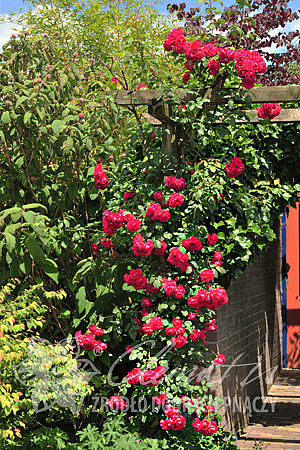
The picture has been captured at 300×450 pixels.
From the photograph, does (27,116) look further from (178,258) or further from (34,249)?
(178,258)

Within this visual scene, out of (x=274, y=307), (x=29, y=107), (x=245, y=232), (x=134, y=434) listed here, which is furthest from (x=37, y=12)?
(x=134, y=434)

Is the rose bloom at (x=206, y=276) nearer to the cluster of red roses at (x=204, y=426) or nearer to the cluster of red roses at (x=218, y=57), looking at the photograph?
the cluster of red roses at (x=204, y=426)

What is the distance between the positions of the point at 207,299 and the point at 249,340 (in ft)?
8.86

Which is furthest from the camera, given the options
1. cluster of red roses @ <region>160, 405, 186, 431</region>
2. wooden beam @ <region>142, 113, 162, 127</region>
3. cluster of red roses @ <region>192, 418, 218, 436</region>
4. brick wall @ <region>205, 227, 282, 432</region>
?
brick wall @ <region>205, 227, 282, 432</region>

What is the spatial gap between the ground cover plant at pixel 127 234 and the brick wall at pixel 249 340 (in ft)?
2.46

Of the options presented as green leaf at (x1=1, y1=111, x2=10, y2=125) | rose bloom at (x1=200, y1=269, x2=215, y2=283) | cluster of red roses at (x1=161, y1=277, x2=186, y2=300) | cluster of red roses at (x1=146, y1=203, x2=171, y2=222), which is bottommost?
cluster of red roses at (x1=161, y1=277, x2=186, y2=300)

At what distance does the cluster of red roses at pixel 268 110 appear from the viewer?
4156 millimetres

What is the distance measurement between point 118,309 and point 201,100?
158 centimetres

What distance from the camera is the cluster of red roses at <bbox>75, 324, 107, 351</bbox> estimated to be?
3934mm

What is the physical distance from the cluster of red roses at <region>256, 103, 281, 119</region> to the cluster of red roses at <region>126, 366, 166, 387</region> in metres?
1.91

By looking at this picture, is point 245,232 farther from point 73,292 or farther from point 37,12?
point 37,12

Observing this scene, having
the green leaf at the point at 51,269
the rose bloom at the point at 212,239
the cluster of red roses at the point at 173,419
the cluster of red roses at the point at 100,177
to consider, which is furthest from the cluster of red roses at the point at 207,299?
the cluster of red roses at the point at 100,177

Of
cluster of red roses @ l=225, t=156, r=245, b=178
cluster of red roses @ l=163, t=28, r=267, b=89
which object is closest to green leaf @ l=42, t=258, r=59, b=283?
cluster of red roses @ l=225, t=156, r=245, b=178

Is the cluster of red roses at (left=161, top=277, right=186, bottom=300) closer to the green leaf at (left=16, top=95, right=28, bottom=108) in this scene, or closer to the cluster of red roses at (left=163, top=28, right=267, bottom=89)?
the cluster of red roses at (left=163, top=28, right=267, bottom=89)
